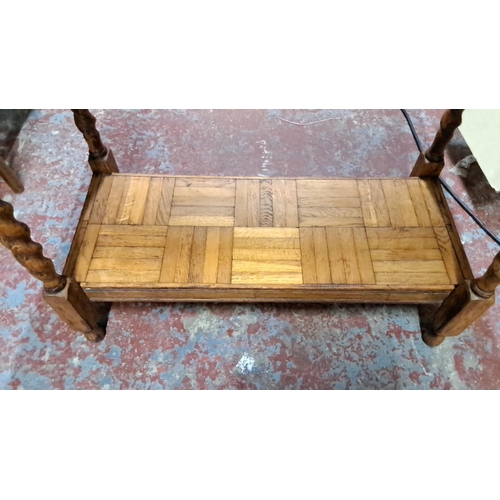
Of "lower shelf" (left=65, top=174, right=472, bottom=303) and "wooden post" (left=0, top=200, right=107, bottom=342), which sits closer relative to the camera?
"wooden post" (left=0, top=200, right=107, bottom=342)

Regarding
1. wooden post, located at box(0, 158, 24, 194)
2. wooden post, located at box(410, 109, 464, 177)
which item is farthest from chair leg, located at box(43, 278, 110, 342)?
wooden post, located at box(410, 109, 464, 177)

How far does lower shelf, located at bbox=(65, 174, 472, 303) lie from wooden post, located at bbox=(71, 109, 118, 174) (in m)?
0.05

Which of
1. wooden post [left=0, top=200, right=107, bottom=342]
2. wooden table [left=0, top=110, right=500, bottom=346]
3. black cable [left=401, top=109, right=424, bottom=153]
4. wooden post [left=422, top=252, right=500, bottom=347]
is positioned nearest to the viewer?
wooden post [left=0, top=200, right=107, bottom=342]

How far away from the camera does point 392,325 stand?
4.69ft

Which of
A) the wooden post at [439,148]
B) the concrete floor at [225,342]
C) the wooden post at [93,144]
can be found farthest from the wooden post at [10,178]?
the wooden post at [439,148]

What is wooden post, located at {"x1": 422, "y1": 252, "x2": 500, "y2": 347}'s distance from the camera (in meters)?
1.14

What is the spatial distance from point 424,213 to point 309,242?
0.45 metres

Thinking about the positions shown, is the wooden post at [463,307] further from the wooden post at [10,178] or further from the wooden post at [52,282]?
the wooden post at [10,178]

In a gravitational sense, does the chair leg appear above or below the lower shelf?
below

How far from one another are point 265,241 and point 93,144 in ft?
2.38

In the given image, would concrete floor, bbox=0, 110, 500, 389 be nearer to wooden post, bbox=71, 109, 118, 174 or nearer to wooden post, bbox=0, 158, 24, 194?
wooden post, bbox=0, 158, 24, 194

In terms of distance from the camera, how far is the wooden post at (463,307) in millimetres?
1142

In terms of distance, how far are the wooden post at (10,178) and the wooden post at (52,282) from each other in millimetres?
741

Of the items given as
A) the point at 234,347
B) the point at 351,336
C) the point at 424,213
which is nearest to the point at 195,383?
the point at 234,347
